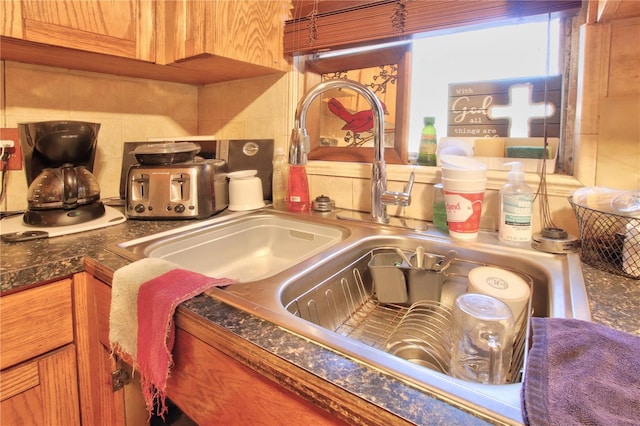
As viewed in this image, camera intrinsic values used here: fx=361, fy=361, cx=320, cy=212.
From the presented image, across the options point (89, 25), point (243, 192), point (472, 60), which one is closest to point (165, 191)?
point (243, 192)

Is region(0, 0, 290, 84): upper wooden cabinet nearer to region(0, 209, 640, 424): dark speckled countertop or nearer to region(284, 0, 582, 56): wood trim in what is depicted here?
region(284, 0, 582, 56): wood trim

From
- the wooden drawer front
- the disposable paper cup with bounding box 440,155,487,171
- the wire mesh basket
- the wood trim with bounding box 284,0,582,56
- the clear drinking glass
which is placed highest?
the wood trim with bounding box 284,0,582,56

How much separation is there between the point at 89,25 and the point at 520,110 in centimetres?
123

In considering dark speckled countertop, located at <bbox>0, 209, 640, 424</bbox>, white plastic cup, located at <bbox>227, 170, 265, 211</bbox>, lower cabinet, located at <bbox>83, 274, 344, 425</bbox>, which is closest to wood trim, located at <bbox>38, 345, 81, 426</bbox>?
dark speckled countertop, located at <bbox>0, 209, 640, 424</bbox>

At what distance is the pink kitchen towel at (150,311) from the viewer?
1.82ft

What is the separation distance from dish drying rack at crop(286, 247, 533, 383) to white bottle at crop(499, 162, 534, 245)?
102mm

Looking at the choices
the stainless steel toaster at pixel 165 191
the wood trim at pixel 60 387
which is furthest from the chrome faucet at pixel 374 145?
the wood trim at pixel 60 387

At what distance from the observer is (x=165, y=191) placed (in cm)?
106

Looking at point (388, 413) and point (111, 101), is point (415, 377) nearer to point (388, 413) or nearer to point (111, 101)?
point (388, 413)

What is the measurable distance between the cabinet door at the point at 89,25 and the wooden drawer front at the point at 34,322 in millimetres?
648


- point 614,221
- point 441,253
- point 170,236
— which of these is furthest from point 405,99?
point 170,236

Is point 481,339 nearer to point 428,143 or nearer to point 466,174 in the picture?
point 466,174

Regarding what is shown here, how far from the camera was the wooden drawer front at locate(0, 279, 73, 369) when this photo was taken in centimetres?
68

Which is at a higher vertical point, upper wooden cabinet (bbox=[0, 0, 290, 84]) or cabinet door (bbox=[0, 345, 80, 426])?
upper wooden cabinet (bbox=[0, 0, 290, 84])
